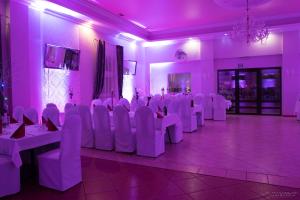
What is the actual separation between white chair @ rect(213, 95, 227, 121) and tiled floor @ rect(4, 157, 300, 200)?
6212 millimetres

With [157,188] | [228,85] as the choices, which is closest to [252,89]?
[228,85]

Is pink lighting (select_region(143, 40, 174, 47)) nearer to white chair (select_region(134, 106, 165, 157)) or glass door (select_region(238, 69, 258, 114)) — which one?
glass door (select_region(238, 69, 258, 114))

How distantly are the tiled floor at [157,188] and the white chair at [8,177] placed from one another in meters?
0.10

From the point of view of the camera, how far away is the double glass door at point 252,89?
1105cm

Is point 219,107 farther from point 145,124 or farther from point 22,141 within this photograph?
point 22,141

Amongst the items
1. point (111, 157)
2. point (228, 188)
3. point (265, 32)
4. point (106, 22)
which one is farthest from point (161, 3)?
point (228, 188)

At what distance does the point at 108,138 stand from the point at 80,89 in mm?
3754

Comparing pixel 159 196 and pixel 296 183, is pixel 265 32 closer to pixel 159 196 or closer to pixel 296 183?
pixel 296 183

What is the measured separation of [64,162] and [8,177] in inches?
26.7

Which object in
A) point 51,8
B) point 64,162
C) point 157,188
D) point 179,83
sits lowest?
point 157,188

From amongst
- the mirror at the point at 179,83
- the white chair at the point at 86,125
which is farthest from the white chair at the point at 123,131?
the mirror at the point at 179,83

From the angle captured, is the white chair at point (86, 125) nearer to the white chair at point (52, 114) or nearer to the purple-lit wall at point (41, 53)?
the white chair at point (52, 114)

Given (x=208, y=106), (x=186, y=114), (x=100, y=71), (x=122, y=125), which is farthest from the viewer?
(x=208, y=106)

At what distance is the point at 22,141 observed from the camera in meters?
3.27
